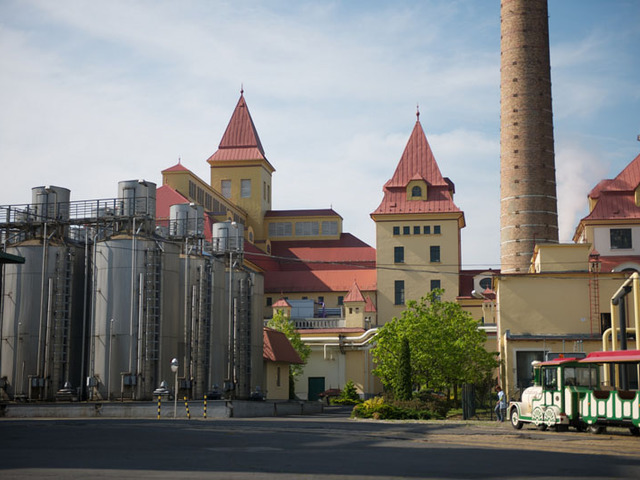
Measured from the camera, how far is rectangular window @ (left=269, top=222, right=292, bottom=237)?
100 meters

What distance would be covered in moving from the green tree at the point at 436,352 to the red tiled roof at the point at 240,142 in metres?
52.1

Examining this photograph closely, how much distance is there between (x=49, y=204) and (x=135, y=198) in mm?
4553

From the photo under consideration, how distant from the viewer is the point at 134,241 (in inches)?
1660

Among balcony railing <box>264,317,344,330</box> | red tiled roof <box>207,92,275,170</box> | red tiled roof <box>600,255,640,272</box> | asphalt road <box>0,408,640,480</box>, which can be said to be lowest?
asphalt road <box>0,408,640,480</box>

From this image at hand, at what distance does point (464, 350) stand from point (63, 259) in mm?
23193

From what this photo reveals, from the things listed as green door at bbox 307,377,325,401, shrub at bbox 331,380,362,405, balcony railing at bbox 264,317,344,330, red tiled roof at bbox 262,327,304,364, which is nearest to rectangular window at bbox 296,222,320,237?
balcony railing at bbox 264,317,344,330

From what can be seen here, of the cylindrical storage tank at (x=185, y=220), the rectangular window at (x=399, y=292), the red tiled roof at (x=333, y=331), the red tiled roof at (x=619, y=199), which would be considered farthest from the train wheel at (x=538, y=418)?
the rectangular window at (x=399, y=292)

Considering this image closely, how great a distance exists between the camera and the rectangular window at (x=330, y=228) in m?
99.5

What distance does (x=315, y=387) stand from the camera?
2891 inches

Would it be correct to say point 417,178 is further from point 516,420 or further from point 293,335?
point 516,420

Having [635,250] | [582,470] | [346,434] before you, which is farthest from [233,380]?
[582,470]

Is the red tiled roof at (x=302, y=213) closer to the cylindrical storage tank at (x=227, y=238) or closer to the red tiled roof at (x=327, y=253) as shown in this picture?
the red tiled roof at (x=327, y=253)

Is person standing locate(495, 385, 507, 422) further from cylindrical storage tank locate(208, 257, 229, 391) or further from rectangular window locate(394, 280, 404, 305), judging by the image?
rectangular window locate(394, 280, 404, 305)

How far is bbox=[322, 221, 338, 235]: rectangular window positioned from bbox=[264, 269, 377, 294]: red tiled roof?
10537 mm
